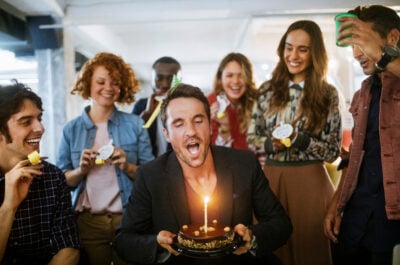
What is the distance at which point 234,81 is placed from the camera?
338 cm

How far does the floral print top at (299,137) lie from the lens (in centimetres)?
257

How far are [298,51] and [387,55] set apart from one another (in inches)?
41.1

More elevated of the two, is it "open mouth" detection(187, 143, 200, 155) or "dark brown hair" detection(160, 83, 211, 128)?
"dark brown hair" detection(160, 83, 211, 128)

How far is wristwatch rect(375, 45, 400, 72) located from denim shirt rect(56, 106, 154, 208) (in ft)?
5.75

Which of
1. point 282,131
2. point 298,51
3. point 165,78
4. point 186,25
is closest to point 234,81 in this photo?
point 165,78

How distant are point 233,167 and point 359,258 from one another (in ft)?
2.95

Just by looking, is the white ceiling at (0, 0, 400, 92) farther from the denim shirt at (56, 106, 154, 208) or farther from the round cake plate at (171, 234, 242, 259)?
the round cake plate at (171, 234, 242, 259)

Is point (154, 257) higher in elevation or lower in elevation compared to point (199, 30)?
lower

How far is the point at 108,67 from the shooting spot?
9.28 ft

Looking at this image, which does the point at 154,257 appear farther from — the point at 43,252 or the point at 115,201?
the point at 115,201

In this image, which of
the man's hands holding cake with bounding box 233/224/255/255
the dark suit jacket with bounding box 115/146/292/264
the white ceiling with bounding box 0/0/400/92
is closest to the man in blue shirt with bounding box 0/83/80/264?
the dark suit jacket with bounding box 115/146/292/264

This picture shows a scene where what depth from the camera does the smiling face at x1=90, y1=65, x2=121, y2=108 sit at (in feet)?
Answer: 9.18

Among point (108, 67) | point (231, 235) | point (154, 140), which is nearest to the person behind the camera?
point (231, 235)

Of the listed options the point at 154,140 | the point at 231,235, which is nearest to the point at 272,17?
the point at 154,140
